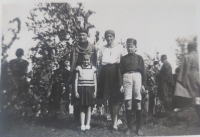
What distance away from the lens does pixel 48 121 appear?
2467mm

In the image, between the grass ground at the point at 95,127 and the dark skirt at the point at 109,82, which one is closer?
the grass ground at the point at 95,127

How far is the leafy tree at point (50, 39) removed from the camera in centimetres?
250

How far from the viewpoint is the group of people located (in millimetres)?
2469

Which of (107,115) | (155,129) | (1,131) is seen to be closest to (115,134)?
(107,115)

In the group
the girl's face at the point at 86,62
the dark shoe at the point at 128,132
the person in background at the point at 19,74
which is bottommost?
the dark shoe at the point at 128,132

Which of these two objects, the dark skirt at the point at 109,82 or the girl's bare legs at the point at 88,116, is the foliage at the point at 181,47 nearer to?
the dark skirt at the point at 109,82

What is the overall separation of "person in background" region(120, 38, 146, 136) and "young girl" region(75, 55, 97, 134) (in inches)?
11.9

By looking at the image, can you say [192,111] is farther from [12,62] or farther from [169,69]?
[12,62]

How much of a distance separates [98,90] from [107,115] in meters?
0.27

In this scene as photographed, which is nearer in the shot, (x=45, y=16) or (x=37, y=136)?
(x=37, y=136)

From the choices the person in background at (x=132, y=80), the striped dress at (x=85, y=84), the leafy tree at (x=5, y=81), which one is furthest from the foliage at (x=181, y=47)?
the leafy tree at (x=5, y=81)

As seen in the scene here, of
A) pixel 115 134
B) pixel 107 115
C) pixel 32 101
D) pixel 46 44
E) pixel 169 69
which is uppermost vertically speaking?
pixel 46 44

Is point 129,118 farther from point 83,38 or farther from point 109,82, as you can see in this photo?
point 83,38

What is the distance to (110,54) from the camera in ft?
8.31
